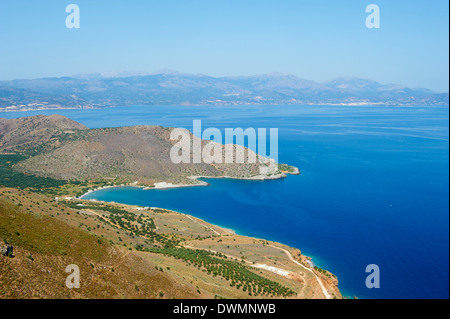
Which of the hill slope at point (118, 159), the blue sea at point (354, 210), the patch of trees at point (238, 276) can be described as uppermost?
the hill slope at point (118, 159)

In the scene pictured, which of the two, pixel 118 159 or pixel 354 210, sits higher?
pixel 118 159

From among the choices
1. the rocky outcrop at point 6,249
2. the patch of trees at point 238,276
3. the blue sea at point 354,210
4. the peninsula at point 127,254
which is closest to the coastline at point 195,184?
the peninsula at point 127,254

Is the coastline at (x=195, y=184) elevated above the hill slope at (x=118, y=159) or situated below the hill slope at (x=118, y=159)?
below

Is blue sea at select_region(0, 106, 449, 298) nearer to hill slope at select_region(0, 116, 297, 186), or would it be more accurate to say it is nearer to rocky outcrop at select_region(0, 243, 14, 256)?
hill slope at select_region(0, 116, 297, 186)

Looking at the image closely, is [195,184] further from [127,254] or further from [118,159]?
[127,254]

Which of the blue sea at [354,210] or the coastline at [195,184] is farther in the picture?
the coastline at [195,184]

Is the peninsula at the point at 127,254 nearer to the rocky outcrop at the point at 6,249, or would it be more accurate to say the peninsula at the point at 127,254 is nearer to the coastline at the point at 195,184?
the rocky outcrop at the point at 6,249

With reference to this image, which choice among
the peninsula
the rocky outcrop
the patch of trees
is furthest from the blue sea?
the rocky outcrop

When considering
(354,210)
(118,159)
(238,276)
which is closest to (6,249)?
(238,276)

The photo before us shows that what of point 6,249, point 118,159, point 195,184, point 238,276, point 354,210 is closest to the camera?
point 6,249
